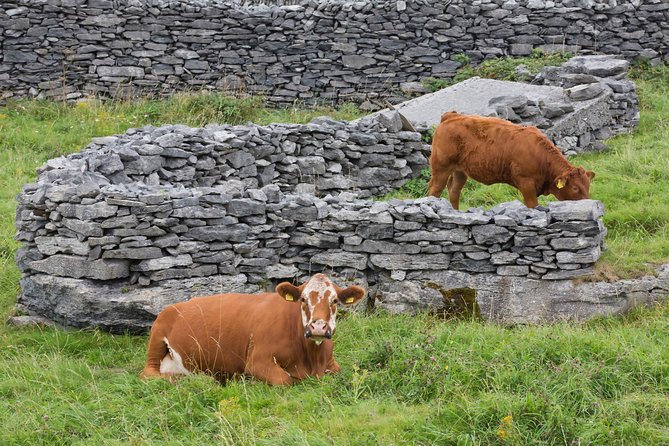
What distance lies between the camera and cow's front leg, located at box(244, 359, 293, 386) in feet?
26.0

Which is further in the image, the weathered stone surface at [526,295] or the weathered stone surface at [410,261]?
the weathered stone surface at [410,261]

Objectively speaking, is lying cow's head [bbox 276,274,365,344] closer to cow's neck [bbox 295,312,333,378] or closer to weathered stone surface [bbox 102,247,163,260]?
cow's neck [bbox 295,312,333,378]

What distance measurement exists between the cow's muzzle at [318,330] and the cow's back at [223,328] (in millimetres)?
474

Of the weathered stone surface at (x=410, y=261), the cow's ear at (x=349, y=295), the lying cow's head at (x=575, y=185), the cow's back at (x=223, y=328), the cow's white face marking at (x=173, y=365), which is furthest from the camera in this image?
the lying cow's head at (x=575, y=185)

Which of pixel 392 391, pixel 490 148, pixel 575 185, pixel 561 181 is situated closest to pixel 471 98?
pixel 490 148

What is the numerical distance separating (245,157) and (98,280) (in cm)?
379

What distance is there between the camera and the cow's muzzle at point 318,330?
7641 millimetres

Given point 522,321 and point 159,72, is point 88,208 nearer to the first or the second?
point 522,321

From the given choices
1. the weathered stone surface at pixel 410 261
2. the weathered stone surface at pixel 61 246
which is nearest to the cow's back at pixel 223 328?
the weathered stone surface at pixel 61 246

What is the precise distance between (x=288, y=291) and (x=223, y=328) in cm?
79

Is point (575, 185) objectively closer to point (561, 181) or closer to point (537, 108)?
point (561, 181)

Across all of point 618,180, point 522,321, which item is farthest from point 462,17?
point 522,321

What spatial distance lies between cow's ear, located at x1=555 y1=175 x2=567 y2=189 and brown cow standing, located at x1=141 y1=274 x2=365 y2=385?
4.20 metres

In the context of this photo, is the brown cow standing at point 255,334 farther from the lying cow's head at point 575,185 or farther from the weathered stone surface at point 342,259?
the lying cow's head at point 575,185
